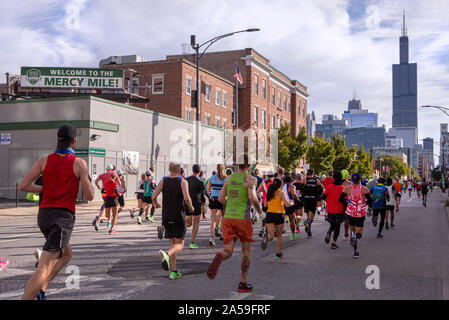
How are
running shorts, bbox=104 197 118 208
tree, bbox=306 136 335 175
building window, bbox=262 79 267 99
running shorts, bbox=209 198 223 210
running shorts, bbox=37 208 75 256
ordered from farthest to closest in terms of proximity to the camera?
1. tree, bbox=306 136 335 175
2. building window, bbox=262 79 267 99
3. running shorts, bbox=104 197 118 208
4. running shorts, bbox=209 198 223 210
5. running shorts, bbox=37 208 75 256

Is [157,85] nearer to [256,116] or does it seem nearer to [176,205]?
[256,116]

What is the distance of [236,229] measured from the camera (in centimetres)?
667

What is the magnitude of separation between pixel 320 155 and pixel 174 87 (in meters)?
23.0

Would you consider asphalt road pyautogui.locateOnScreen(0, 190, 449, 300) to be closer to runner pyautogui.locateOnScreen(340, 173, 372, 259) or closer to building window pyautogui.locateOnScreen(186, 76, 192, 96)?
runner pyautogui.locateOnScreen(340, 173, 372, 259)

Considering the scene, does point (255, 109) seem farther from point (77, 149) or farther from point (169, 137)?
point (77, 149)

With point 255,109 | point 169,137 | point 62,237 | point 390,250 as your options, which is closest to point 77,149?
point 169,137

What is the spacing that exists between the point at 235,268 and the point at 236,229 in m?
1.59

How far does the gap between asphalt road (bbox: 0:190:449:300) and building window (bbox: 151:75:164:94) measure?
2818 cm

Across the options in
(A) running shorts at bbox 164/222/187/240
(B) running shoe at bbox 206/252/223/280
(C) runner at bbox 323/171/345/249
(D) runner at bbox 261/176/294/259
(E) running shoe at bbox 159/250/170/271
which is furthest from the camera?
(C) runner at bbox 323/171/345/249

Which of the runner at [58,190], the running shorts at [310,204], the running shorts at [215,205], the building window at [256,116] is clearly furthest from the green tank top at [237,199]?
the building window at [256,116]

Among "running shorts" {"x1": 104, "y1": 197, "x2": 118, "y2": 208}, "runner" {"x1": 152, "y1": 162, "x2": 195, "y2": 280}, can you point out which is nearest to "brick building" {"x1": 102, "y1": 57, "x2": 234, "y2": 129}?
"running shorts" {"x1": 104, "y1": 197, "x2": 118, "y2": 208}

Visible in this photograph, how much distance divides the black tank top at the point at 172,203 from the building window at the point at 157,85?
33.3 m

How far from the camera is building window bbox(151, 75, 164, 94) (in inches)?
1571

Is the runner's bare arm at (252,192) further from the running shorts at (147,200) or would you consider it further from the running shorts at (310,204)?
the running shorts at (147,200)
